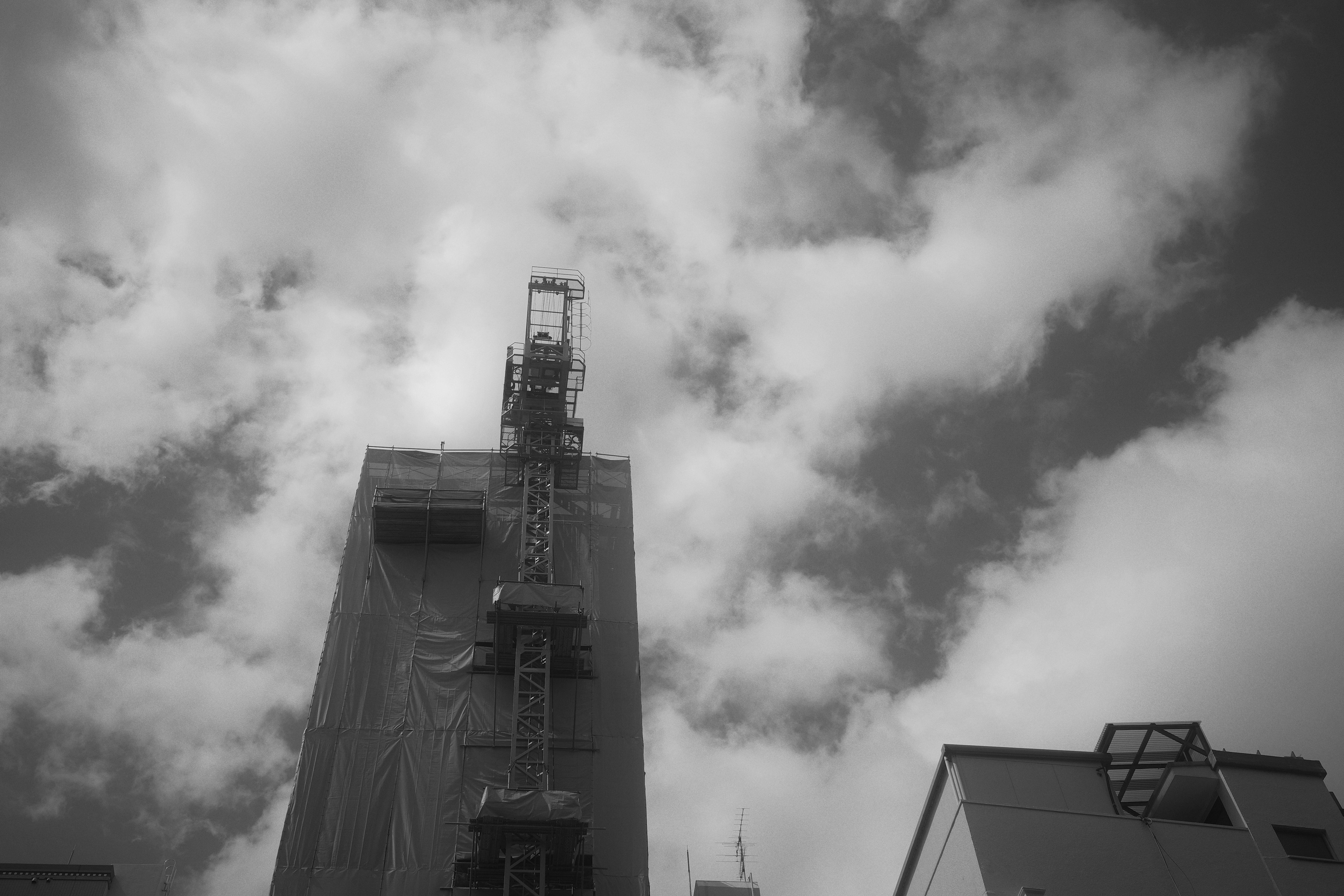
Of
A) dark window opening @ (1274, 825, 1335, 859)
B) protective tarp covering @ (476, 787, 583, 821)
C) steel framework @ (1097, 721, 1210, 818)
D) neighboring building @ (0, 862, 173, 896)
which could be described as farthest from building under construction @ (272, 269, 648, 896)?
dark window opening @ (1274, 825, 1335, 859)

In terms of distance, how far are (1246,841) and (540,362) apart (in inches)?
1278

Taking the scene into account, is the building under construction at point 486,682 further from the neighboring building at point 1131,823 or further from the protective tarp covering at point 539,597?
the neighboring building at point 1131,823

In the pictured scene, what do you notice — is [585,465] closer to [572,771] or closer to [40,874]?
[572,771]

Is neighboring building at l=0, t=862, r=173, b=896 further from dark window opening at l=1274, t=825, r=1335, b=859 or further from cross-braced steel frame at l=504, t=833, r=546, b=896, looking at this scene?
dark window opening at l=1274, t=825, r=1335, b=859

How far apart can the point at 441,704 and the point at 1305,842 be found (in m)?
27.4

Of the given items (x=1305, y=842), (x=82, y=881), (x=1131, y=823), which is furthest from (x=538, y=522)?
(x=1305, y=842)

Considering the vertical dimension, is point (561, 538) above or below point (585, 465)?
below

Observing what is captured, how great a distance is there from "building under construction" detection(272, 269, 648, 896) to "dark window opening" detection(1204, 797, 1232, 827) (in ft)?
57.2

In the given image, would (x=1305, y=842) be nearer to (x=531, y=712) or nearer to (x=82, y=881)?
(x=531, y=712)

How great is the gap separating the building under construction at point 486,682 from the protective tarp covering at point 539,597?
64 mm

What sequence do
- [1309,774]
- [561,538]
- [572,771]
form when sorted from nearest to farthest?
[1309,774] → [572,771] → [561,538]

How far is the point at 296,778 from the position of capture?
4009 centimetres

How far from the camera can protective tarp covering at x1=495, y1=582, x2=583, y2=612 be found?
43.0 m

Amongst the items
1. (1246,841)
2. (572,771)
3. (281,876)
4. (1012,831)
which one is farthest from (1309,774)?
(281,876)
